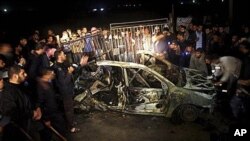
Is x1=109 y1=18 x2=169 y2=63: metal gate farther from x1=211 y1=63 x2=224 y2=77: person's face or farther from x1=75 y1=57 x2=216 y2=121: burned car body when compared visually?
x1=211 y1=63 x2=224 y2=77: person's face

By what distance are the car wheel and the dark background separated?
12.7 m

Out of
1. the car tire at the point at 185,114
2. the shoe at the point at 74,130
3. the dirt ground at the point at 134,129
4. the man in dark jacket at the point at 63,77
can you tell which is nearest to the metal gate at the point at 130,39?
the dirt ground at the point at 134,129

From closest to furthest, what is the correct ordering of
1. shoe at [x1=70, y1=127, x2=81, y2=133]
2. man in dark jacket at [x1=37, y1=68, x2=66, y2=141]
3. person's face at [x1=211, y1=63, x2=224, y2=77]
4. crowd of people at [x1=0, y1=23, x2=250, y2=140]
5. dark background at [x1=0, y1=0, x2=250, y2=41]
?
crowd of people at [x1=0, y1=23, x2=250, y2=140], man in dark jacket at [x1=37, y1=68, x2=66, y2=141], shoe at [x1=70, y1=127, x2=81, y2=133], person's face at [x1=211, y1=63, x2=224, y2=77], dark background at [x1=0, y1=0, x2=250, y2=41]

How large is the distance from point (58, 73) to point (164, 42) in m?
5.48

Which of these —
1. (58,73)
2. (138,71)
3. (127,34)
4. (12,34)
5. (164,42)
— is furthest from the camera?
(12,34)

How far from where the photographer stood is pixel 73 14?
25547 mm

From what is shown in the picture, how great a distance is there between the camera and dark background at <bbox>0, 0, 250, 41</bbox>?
20.7 m

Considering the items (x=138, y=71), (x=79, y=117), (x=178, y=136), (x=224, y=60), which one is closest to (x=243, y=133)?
(x=178, y=136)

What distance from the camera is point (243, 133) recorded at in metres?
4.84

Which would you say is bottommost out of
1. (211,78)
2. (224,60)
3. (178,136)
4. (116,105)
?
(178,136)

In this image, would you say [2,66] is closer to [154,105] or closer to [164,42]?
[154,105]

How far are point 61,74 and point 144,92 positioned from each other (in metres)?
2.17

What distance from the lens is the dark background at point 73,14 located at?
20688 mm

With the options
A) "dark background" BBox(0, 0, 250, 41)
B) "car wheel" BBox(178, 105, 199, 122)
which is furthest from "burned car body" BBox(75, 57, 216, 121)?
"dark background" BBox(0, 0, 250, 41)
